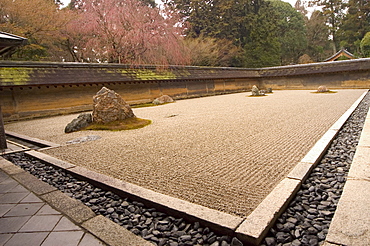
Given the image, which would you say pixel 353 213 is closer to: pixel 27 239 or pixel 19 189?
pixel 27 239

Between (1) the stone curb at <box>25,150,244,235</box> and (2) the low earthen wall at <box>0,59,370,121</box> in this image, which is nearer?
(1) the stone curb at <box>25,150,244,235</box>

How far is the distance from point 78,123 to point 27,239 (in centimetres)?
462

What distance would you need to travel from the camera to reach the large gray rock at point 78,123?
18.6 feet

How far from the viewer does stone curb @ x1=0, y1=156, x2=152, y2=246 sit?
1539 millimetres

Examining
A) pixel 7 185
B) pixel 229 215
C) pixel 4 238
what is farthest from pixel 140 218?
pixel 7 185

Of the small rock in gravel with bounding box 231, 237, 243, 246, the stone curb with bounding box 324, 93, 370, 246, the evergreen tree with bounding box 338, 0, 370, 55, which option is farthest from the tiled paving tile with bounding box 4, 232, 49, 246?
the evergreen tree with bounding box 338, 0, 370, 55

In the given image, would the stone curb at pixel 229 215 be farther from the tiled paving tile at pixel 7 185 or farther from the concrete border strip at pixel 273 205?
the tiled paving tile at pixel 7 185

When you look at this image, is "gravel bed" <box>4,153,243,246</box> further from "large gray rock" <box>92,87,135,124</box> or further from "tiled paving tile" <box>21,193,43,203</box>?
"large gray rock" <box>92,87,135,124</box>

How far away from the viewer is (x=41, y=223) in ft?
5.82

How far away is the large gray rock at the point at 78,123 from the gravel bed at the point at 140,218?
10.1 ft

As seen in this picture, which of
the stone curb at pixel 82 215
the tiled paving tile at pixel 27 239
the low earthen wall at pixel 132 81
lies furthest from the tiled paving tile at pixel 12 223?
the low earthen wall at pixel 132 81

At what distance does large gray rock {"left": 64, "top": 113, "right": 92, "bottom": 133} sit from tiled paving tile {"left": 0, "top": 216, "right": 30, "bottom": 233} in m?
4.07

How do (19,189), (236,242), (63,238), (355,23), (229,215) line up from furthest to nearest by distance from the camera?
(355,23) < (19,189) < (229,215) < (63,238) < (236,242)

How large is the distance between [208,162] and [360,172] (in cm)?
160
